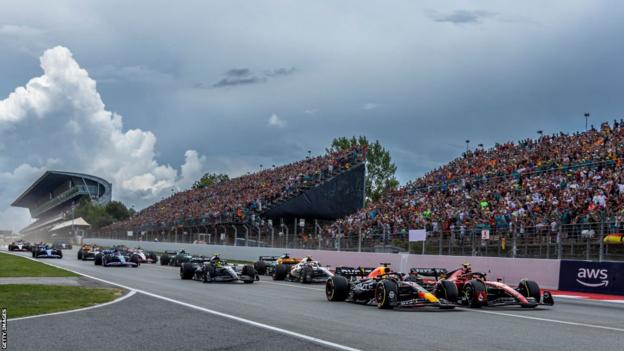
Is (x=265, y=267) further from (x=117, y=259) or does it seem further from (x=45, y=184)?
(x=45, y=184)

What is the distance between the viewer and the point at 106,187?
140 m

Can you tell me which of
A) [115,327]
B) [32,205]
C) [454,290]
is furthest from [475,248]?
[32,205]

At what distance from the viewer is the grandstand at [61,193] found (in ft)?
440

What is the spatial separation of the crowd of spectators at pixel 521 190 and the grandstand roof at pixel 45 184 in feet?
339

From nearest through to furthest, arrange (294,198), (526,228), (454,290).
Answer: (454,290) → (526,228) → (294,198)

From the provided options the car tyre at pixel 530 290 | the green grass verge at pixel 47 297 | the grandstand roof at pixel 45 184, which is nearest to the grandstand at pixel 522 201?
the car tyre at pixel 530 290

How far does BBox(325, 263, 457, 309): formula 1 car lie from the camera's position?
50.8 ft

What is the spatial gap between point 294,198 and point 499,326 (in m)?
43.2

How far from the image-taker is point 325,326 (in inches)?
472

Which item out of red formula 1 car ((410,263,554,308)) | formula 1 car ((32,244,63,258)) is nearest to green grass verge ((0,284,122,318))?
red formula 1 car ((410,263,554,308))

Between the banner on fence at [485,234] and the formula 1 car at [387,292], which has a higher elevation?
the banner on fence at [485,234]

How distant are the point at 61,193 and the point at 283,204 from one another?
106 m

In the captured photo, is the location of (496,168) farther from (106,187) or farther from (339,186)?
(106,187)

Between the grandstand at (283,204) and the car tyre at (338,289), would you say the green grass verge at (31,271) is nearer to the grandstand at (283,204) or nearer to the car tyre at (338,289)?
the car tyre at (338,289)
